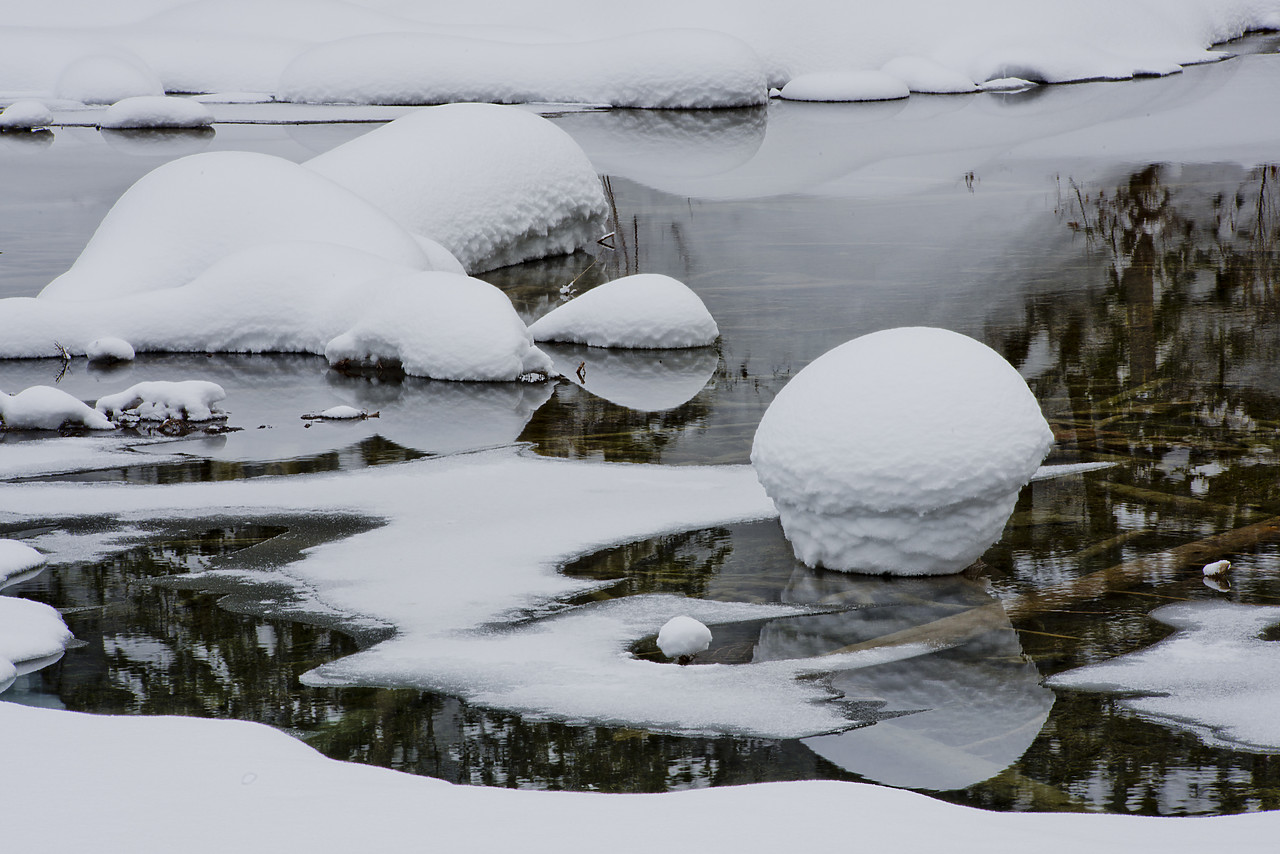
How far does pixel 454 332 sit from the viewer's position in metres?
7.91

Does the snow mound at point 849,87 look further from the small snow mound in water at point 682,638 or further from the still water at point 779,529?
the small snow mound in water at point 682,638

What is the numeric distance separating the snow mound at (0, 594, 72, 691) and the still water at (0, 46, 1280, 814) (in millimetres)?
68

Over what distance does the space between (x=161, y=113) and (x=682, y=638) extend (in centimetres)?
2083

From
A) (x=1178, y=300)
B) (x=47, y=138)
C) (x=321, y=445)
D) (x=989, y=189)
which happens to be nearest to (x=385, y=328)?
(x=321, y=445)

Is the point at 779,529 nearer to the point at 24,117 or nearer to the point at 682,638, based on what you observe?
the point at 682,638

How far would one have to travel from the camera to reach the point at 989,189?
14570 mm

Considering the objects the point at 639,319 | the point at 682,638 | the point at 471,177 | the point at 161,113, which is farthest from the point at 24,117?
the point at 682,638

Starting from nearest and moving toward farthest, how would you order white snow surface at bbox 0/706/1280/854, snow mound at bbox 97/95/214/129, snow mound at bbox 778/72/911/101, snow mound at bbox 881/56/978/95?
1. white snow surface at bbox 0/706/1280/854
2. snow mound at bbox 97/95/214/129
3. snow mound at bbox 778/72/911/101
4. snow mound at bbox 881/56/978/95

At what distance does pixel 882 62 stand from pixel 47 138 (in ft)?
49.1

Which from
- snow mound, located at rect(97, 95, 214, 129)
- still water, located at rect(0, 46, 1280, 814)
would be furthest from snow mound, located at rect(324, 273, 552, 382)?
snow mound, located at rect(97, 95, 214, 129)

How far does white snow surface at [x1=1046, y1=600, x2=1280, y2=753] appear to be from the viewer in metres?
A: 3.42

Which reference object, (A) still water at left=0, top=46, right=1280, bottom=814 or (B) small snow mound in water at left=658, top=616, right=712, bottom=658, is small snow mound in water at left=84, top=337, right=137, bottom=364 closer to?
(A) still water at left=0, top=46, right=1280, bottom=814

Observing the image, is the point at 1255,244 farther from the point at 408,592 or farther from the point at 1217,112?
the point at 1217,112

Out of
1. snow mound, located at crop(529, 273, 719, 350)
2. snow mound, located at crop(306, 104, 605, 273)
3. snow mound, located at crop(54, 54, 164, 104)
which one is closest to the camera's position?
snow mound, located at crop(529, 273, 719, 350)
